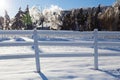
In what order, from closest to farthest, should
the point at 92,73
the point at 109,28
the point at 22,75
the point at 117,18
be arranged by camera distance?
1. the point at 22,75
2. the point at 92,73
3. the point at 117,18
4. the point at 109,28

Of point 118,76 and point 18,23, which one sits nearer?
point 118,76

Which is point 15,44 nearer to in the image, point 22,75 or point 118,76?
point 22,75

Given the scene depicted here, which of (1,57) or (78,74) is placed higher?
(1,57)

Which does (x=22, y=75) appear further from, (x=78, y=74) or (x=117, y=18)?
(x=117, y=18)

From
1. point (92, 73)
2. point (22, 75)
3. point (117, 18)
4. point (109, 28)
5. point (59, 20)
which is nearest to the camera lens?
point (22, 75)

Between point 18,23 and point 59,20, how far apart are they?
15624 millimetres

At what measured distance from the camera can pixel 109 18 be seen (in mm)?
58500

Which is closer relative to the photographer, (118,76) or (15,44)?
(118,76)

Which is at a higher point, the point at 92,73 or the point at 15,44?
the point at 15,44

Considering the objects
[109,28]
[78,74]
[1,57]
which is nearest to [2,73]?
[1,57]

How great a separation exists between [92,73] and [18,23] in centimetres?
10316

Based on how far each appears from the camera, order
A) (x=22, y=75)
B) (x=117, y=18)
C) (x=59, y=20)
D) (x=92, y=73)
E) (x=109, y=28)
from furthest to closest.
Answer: (x=59, y=20), (x=109, y=28), (x=117, y=18), (x=92, y=73), (x=22, y=75)

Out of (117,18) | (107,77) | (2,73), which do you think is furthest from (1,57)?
(117,18)

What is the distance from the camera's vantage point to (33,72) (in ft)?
32.1
